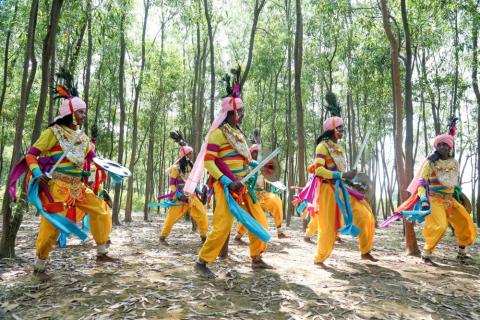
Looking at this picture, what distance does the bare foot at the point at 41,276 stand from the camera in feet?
14.0

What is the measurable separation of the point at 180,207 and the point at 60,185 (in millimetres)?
3442

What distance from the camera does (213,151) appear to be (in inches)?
186

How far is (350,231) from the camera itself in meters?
5.32

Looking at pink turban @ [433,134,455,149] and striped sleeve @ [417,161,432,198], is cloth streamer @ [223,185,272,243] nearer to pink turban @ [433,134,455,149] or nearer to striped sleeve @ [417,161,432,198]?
striped sleeve @ [417,161,432,198]

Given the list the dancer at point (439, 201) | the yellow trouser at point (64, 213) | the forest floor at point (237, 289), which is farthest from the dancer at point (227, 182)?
the dancer at point (439, 201)

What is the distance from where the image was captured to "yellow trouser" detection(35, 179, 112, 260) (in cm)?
438

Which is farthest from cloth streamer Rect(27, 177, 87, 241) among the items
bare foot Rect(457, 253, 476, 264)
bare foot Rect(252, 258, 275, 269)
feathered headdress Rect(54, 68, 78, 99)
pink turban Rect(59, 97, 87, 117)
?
bare foot Rect(457, 253, 476, 264)

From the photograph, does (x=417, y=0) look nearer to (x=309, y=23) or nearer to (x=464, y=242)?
(x=309, y=23)

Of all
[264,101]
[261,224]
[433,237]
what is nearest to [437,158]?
[433,237]

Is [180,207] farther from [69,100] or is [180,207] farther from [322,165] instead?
[69,100]

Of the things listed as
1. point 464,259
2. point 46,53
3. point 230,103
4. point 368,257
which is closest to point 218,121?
point 230,103

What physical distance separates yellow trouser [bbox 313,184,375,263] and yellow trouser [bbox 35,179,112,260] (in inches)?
110

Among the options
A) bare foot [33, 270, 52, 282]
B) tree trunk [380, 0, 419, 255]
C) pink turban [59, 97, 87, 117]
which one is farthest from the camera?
tree trunk [380, 0, 419, 255]

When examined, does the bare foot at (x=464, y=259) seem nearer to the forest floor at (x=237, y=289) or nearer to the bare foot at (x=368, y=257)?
the forest floor at (x=237, y=289)
